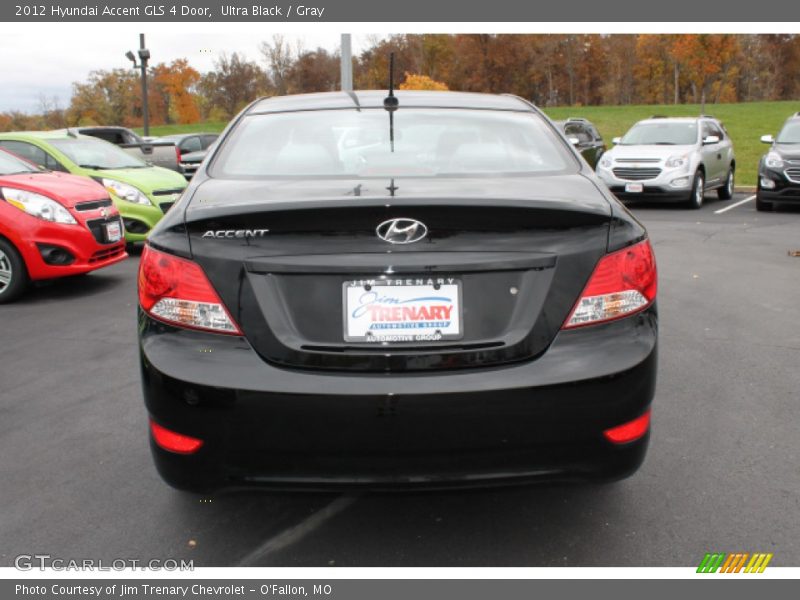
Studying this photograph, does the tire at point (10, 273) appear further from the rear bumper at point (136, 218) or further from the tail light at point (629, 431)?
the tail light at point (629, 431)

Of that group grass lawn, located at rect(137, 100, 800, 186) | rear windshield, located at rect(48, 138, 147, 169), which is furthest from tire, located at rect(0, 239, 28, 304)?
grass lawn, located at rect(137, 100, 800, 186)

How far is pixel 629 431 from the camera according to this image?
2.61 m

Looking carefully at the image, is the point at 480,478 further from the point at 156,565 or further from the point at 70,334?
the point at 70,334

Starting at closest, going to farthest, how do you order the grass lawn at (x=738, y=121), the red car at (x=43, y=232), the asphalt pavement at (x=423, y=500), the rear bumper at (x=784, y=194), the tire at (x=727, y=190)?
the asphalt pavement at (x=423, y=500)
the red car at (x=43, y=232)
the rear bumper at (x=784, y=194)
the tire at (x=727, y=190)
the grass lawn at (x=738, y=121)

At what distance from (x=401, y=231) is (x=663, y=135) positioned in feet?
49.5

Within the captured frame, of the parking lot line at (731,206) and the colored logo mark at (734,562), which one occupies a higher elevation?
Answer: the colored logo mark at (734,562)

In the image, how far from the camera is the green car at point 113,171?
9.83 m

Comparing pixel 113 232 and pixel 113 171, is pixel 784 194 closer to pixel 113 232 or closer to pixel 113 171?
pixel 113 171

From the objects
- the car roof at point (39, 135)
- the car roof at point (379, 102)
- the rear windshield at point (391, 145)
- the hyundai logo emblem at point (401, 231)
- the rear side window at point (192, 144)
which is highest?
the car roof at point (379, 102)

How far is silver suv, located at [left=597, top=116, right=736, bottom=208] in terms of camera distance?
14922 mm

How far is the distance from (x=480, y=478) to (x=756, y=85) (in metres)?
77.2

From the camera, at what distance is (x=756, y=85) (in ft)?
231

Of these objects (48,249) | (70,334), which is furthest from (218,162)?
(48,249)

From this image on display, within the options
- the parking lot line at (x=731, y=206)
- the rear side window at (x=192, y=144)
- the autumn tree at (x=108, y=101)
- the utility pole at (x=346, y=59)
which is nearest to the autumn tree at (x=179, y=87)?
the autumn tree at (x=108, y=101)
